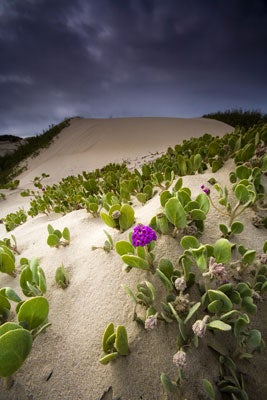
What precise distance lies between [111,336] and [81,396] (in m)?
0.29

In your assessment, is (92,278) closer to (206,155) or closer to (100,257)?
(100,257)

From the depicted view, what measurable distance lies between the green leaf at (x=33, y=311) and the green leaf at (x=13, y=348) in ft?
0.39

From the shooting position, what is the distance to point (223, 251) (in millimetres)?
1247

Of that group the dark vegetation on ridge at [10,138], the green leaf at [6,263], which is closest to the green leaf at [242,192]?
the green leaf at [6,263]

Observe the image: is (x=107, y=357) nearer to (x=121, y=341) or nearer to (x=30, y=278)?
(x=121, y=341)

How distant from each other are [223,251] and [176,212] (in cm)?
37

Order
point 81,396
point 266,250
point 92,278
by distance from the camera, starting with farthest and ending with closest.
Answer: point 92,278
point 266,250
point 81,396

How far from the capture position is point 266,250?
1.39 metres

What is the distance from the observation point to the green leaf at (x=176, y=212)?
4.66ft

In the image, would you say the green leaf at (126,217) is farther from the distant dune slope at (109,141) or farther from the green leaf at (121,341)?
the distant dune slope at (109,141)

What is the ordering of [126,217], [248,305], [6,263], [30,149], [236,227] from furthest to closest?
[30,149]
[126,217]
[6,263]
[236,227]
[248,305]

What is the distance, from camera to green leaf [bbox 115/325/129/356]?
102 cm

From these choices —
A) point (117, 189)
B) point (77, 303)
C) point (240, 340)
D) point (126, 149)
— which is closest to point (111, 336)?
point (77, 303)

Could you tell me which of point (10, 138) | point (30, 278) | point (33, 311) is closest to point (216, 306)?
point (33, 311)
